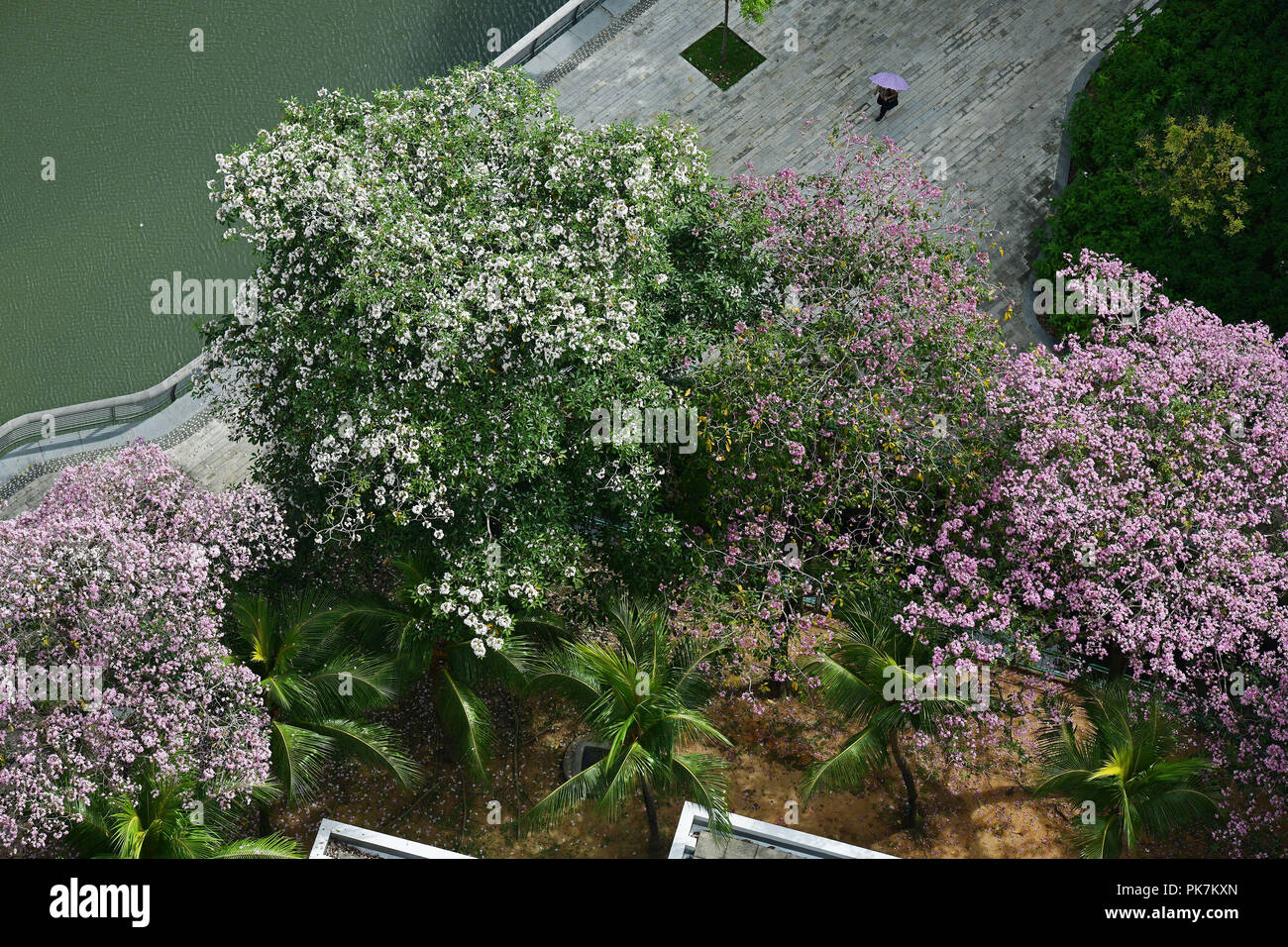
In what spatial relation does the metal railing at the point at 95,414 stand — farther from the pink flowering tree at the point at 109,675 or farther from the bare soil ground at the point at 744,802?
the bare soil ground at the point at 744,802

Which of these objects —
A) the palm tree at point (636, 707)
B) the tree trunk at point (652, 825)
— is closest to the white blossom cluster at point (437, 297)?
the palm tree at point (636, 707)

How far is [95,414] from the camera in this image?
111 feet

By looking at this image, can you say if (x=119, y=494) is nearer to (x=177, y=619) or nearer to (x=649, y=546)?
(x=177, y=619)

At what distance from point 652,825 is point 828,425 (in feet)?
27.2

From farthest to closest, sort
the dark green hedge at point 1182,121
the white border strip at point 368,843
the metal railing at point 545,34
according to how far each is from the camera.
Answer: the metal railing at point 545,34
the dark green hedge at point 1182,121
the white border strip at point 368,843

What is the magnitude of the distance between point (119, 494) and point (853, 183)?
620 inches

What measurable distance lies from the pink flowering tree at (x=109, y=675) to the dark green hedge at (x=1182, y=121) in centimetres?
2053

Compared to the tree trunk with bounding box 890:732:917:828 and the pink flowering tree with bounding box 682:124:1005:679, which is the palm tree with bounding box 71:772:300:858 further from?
the tree trunk with bounding box 890:732:917:828

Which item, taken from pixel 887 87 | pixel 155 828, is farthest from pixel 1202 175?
pixel 155 828

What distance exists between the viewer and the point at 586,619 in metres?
28.2

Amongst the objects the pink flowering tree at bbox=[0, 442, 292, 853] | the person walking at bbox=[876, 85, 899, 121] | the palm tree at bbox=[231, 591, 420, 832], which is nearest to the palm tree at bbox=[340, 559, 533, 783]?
the palm tree at bbox=[231, 591, 420, 832]

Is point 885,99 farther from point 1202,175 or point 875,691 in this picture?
point 875,691

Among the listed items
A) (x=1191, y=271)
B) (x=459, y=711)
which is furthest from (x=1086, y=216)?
(x=459, y=711)

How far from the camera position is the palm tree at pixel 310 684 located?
25.8 meters
